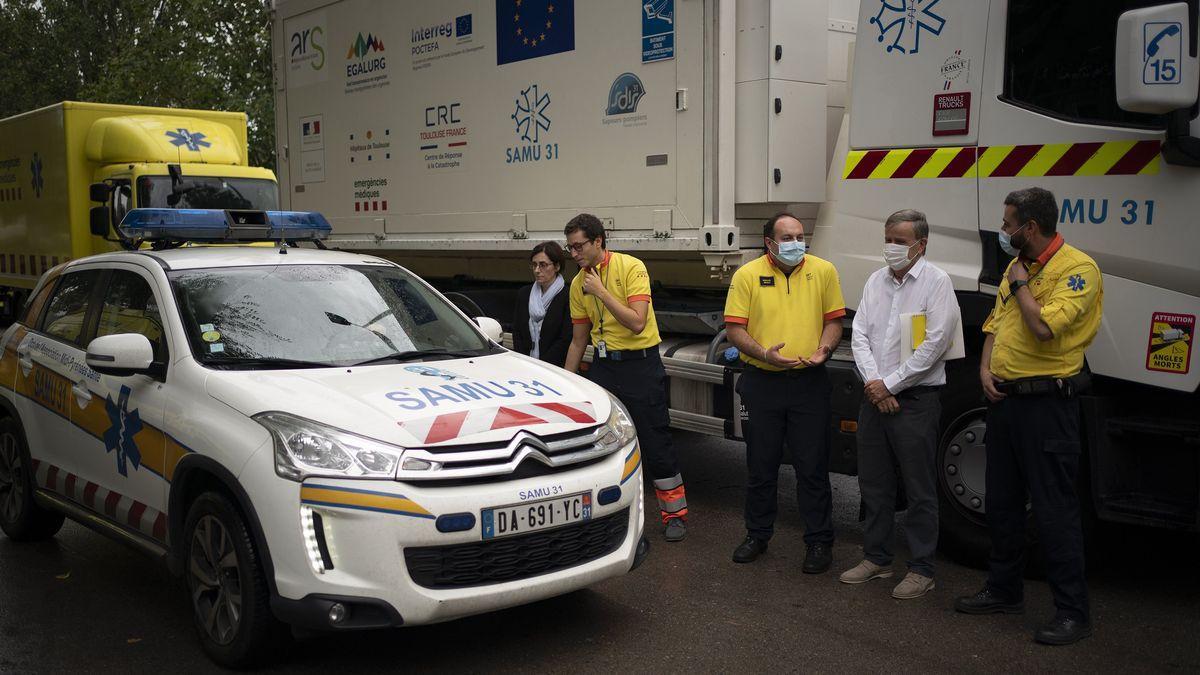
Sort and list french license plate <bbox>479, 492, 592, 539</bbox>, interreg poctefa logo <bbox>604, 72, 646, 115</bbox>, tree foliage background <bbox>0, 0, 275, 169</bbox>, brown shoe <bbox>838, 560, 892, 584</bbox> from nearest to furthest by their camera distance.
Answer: french license plate <bbox>479, 492, 592, 539</bbox> < brown shoe <bbox>838, 560, 892, 584</bbox> < interreg poctefa logo <bbox>604, 72, 646, 115</bbox> < tree foliage background <bbox>0, 0, 275, 169</bbox>

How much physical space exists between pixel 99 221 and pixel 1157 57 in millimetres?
11730

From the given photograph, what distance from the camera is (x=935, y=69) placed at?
550 cm

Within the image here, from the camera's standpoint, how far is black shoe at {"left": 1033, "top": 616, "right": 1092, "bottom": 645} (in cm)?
449

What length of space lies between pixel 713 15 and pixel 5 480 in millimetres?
4676

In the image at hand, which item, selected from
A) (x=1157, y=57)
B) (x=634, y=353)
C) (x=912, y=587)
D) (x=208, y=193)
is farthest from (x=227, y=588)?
(x=208, y=193)

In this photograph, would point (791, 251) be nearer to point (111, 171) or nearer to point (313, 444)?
point (313, 444)

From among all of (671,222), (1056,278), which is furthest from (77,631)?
(1056,278)

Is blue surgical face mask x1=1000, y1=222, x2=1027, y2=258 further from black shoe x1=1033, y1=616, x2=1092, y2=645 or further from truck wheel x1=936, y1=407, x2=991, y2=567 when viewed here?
black shoe x1=1033, y1=616, x2=1092, y2=645

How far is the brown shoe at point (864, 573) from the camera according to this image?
537 centimetres

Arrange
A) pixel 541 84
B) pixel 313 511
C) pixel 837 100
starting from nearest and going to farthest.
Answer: pixel 313 511, pixel 837 100, pixel 541 84

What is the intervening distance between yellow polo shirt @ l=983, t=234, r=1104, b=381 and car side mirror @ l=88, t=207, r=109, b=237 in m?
11.1

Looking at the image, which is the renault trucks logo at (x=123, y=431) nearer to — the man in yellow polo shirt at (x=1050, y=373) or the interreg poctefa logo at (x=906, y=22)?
the man in yellow polo shirt at (x=1050, y=373)

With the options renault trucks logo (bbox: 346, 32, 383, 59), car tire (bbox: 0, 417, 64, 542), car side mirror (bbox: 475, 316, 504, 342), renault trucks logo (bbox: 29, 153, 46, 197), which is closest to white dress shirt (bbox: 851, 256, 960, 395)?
car side mirror (bbox: 475, 316, 504, 342)

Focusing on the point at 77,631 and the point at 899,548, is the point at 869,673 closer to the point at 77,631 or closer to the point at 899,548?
the point at 899,548
